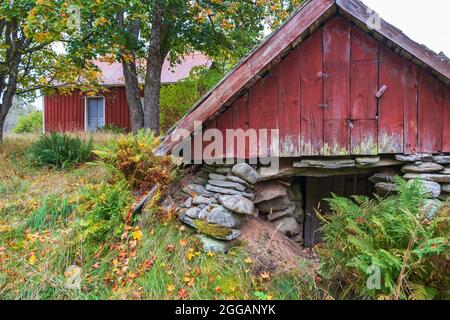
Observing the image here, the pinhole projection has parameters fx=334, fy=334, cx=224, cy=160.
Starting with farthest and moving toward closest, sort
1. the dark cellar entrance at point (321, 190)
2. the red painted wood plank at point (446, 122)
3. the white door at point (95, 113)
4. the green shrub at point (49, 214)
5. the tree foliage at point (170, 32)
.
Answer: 1. the white door at point (95, 113)
2. the tree foliage at point (170, 32)
3. the dark cellar entrance at point (321, 190)
4. the green shrub at point (49, 214)
5. the red painted wood plank at point (446, 122)

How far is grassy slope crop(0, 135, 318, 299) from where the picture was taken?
3410 millimetres

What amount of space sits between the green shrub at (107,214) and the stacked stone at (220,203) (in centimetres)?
76

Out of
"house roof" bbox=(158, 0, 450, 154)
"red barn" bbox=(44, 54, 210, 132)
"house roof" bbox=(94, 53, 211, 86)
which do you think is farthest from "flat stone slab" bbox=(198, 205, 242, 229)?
"red barn" bbox=(44, 54, 210, 132)

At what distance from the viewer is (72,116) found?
17.8m

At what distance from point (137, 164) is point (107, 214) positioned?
773 millimetres

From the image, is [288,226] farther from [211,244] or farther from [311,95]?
[311,95]

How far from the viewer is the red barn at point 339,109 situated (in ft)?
13.4

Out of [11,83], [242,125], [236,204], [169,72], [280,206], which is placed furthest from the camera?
[169,72]

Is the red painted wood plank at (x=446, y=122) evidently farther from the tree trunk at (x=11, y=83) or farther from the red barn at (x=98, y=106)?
the red barn at (x=98, y=106)

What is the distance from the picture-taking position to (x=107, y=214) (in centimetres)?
418

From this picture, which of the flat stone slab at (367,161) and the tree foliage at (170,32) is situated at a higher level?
the tree foliage at (170,32)

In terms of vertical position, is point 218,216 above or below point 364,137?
below

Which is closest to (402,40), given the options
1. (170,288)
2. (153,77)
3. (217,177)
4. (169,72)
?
(217,177)

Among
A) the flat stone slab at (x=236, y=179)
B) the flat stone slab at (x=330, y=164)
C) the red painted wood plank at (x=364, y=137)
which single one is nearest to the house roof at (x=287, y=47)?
the flat stone slab at (x=236, y=179)
